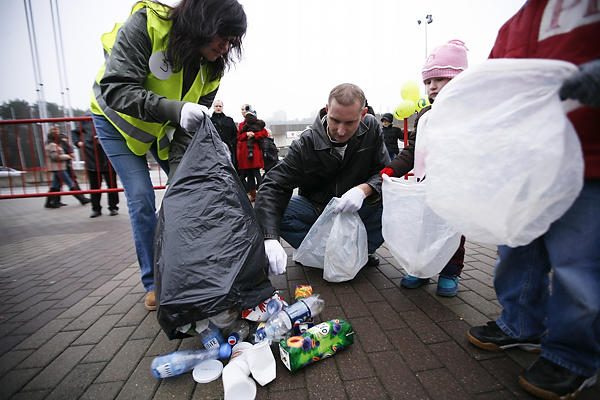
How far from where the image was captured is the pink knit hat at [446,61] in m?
1.94

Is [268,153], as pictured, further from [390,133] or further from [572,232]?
[572,232]

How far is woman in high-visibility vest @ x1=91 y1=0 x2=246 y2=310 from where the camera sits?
4.73 feet

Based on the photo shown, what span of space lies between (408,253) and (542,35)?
108 centimetres

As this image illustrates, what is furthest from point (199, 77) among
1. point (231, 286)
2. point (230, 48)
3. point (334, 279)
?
point (334, 279)

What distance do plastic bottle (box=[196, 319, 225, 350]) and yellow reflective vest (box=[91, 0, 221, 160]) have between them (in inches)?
39.1

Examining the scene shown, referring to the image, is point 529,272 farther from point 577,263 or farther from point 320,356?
point 320,356

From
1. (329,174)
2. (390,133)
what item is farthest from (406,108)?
(390,133)

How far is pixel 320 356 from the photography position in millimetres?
1247

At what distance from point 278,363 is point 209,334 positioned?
322mm

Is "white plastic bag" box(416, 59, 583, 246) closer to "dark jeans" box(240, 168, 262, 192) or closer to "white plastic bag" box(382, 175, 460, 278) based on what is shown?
"white plastic bag" box(382, 175, 460, 278)

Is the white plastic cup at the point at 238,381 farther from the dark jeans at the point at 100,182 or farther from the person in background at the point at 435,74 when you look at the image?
the dark jeans at the point at 100,182

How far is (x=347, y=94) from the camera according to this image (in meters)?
1.90

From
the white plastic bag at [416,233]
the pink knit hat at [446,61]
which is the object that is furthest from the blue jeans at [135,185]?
the pink knit hat at [446,61]

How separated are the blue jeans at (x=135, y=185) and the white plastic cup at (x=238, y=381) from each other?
859 mm
